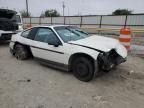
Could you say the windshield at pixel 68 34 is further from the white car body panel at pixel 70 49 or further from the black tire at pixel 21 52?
the black tire at pixel 21 52

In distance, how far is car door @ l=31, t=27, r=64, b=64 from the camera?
4.38 meters

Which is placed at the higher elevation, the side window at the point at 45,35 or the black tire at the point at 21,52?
the side window at the point at 45,35

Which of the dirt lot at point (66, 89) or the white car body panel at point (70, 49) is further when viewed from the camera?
the white car body panel at point (70, 49)

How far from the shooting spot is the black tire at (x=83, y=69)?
12.5ft

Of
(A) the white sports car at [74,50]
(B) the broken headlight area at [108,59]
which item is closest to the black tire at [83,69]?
(A) the white sports car at [74,50]

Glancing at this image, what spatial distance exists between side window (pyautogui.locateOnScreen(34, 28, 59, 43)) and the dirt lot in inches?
39.4

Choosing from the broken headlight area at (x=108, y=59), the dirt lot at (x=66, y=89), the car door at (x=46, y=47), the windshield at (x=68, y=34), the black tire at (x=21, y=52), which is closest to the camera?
the dirt lot at (x=66, y=89)

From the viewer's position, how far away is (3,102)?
315 centimetres

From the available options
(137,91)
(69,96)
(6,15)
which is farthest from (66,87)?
(6,15)

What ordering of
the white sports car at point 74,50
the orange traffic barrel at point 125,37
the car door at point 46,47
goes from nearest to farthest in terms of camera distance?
the white sports car at point 74,50
the car door at point 46,47
the orange traffic barrel at point 125,37

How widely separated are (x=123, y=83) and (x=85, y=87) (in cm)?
106

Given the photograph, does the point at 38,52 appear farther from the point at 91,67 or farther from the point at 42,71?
the point at 91,67

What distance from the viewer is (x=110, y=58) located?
3.95 m

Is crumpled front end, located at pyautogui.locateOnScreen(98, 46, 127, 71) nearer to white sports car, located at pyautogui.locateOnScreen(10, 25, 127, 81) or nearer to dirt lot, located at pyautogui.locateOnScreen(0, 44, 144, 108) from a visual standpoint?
white sports car, located at pyautogui.locateOnScreen(10, 25, 127, 81)
